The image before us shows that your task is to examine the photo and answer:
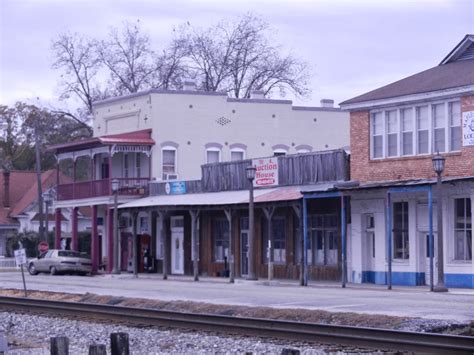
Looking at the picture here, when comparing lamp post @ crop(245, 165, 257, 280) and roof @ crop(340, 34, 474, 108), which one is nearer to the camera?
roof @ crop(340, 34, 474, 108)

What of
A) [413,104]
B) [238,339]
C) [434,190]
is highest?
[413,104]

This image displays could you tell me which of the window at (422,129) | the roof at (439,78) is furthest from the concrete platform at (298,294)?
the roof at (439,78)

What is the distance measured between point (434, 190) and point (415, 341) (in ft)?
54.0

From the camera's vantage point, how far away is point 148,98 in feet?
168

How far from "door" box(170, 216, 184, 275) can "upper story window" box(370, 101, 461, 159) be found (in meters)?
13.8

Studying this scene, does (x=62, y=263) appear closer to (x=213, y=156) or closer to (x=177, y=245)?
(x=177, y=245)

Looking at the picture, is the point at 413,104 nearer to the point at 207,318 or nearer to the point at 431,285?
the point at 431,285

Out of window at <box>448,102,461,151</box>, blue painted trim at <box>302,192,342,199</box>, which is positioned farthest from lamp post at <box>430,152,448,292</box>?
blue painted trim at <box>302,192,342,199</box>

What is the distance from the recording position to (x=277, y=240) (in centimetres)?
4144

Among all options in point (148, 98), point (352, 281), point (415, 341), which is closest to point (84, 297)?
point (352, 281)

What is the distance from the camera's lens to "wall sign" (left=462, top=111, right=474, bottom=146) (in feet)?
106

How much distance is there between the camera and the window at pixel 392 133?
35281 millimetres

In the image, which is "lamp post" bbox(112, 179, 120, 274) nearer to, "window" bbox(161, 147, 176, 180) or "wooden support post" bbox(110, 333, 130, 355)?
"window" bbox(161, 147, 176, 180)

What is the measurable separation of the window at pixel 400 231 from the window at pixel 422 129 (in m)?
1.91
